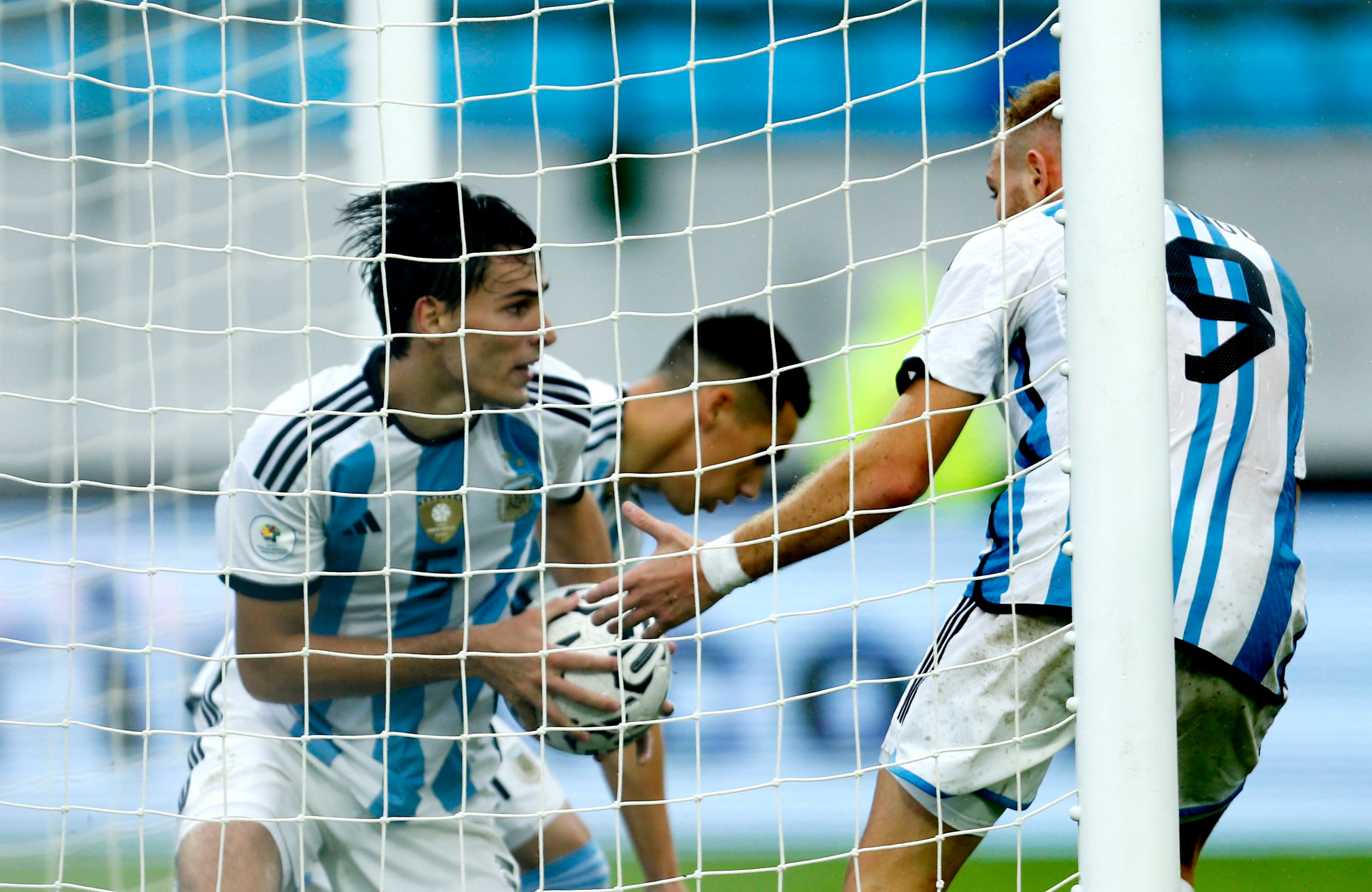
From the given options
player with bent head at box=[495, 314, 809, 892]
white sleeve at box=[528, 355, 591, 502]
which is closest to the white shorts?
player with bent head at box=[495, 314, 809, 892]

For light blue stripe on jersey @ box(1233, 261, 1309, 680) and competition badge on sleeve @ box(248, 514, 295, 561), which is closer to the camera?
light blue stripe on jersey @ box(1233, 261, 1309, 680)

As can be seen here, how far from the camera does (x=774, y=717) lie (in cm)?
437

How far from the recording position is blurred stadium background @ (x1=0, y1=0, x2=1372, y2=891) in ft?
13.4

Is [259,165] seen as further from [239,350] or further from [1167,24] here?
[1167,24]

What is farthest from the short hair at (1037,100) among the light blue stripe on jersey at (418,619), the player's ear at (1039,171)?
the light blue stripe on jersey at (418,619)

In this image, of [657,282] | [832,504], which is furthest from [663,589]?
[657,282]

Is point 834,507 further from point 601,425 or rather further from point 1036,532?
point 601,425

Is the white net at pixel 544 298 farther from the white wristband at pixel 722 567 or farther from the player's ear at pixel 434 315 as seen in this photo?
the white wristband at pixel 722 567

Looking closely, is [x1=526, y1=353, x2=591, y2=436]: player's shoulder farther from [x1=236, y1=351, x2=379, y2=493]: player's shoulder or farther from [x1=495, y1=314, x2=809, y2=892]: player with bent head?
[x1=236, y1=351, x2=379, y2=493]: player's shoulder

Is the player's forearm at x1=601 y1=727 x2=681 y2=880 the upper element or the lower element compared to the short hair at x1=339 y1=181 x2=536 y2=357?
lower

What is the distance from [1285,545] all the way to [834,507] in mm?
614

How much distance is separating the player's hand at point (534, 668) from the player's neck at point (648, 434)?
1.66 ft

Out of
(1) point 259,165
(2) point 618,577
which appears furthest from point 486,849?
(1) point 259,165

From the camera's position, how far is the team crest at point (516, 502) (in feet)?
7.72
